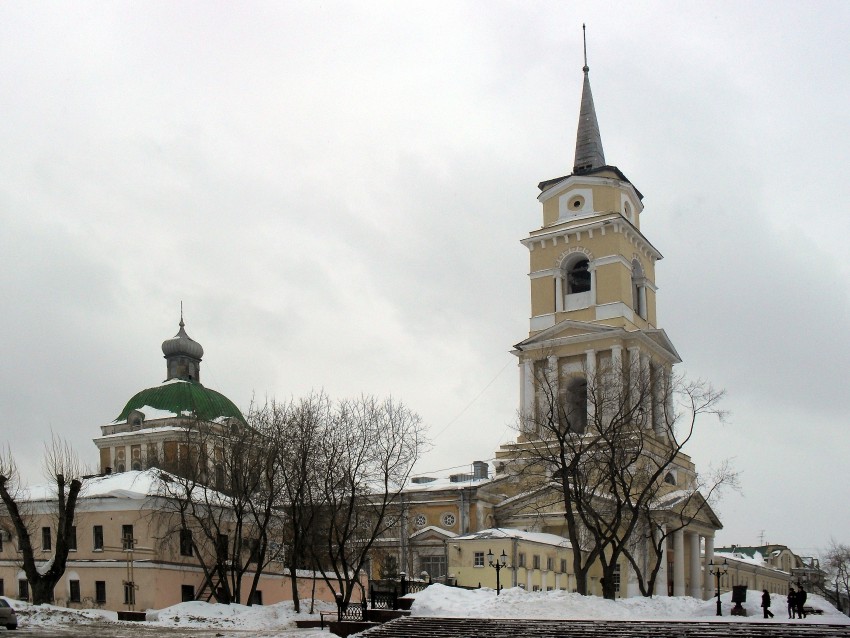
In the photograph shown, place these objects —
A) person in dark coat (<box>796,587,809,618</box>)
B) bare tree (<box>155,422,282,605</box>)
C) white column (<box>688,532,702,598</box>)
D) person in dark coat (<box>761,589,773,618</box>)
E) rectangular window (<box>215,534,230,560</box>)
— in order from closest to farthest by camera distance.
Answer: person in dark coat (<box>796,587,809,618</box>) < person in dark coat (<box>761,589,773,618</box>) < rectangular window (<box>215,534,230,560</box>) < bare tree (<box>155,422,282,605</box>) < white column (<box>688,532,702,598</box>)

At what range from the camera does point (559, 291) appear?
60625 millimetres

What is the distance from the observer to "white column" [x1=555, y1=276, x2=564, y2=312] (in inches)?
2382

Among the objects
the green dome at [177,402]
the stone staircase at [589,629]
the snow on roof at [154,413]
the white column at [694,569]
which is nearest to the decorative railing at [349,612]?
the stone staircase at [589,629]

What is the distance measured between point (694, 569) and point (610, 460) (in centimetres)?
2476

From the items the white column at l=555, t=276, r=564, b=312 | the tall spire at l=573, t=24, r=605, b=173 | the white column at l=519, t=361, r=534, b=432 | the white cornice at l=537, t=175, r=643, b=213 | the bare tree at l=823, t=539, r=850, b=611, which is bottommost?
the bare tree at l=823, t=539, r=850, b=611

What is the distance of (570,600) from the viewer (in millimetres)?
30844

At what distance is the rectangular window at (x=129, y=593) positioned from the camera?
42.2 metres

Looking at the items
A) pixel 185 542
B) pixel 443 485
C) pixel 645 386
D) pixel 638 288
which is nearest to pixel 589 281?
pixel 638 288

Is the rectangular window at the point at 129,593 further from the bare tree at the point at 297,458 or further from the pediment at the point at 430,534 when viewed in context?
the pediment at the point at 430,534

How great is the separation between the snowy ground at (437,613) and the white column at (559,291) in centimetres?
2629

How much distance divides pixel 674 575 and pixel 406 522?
15.6 m

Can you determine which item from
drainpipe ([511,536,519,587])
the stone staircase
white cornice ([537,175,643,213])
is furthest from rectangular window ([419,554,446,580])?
the stone staircase

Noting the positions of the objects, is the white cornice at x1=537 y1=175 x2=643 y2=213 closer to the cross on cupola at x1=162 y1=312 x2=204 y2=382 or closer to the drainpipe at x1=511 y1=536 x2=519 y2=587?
the drainpipe at x1=511 y1=536 x2=519 y2=587

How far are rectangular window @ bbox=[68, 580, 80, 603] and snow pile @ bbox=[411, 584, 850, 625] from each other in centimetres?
1923
